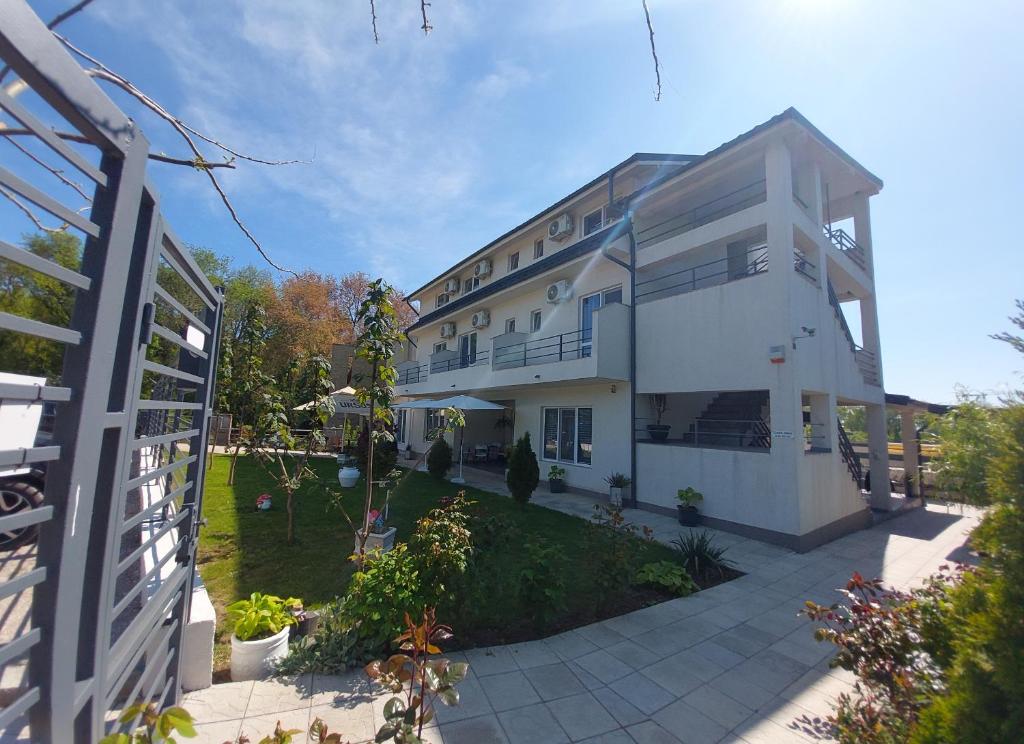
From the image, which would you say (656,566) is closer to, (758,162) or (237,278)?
(758,162)

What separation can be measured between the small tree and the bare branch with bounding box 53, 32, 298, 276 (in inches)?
352

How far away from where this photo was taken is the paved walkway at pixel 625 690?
293 centimetres

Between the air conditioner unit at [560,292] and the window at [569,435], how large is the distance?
11.9ft

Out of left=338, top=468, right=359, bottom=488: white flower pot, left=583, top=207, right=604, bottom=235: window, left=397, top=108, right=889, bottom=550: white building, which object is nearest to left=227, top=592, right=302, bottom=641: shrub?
left=397, top=108, right=889, bottom=550: white building

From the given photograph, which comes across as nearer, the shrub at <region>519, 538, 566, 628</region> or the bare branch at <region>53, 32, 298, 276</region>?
the bare branch at <region>53, 32, 298, 276</region>

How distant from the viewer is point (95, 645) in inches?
53.9

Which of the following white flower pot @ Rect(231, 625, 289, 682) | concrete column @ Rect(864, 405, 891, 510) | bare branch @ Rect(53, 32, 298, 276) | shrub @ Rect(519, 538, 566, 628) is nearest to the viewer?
bare branch @ Rect(53, 32, 298, 276)

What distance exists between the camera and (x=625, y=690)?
3.45 meters

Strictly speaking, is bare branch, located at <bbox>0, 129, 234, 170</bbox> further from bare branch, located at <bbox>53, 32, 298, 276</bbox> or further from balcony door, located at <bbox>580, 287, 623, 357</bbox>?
balcony door, located at <bbox>580, 287, 623, 357</bbox>

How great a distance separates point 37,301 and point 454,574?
133 inches

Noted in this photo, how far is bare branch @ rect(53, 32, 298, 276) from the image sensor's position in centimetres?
183

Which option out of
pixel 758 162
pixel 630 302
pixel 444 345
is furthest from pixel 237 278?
pixel 758 162

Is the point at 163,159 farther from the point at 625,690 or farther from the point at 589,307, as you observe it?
the point at 589,307

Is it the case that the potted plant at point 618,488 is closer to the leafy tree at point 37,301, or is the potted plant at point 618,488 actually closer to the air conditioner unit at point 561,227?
the air conditioner unit at point 561,227
